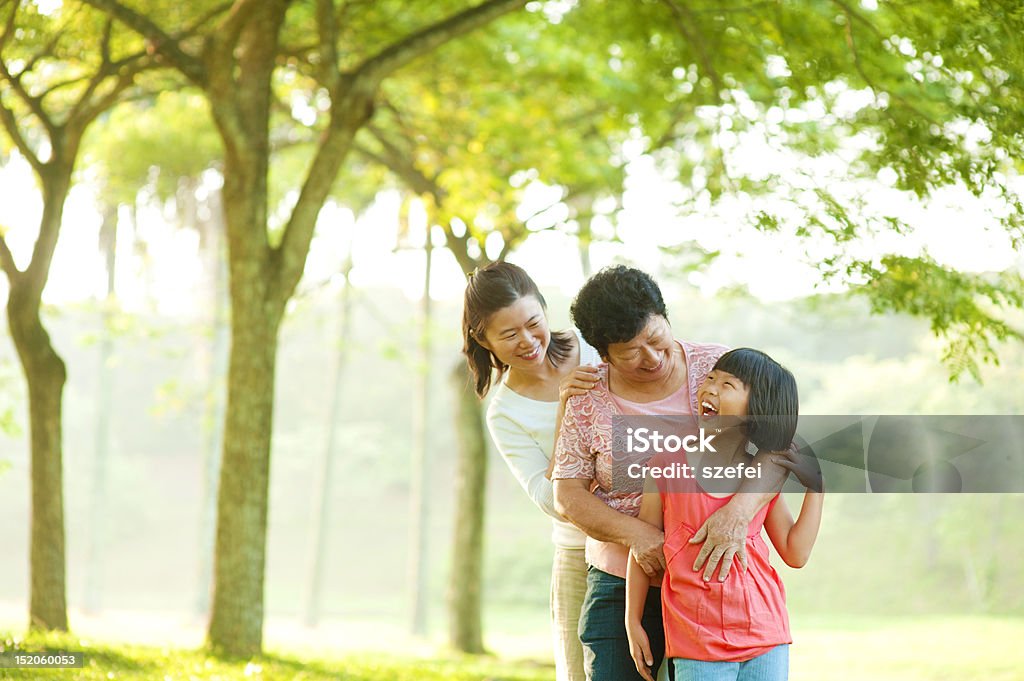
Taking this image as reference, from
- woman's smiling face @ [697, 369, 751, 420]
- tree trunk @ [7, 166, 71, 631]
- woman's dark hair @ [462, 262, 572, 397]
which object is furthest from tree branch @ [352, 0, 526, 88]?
woman's smiling face @ [697, 369, 751, 420]

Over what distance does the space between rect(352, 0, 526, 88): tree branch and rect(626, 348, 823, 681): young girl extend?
14.2 ft

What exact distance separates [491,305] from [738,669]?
4.35 feet

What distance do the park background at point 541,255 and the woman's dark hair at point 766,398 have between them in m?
1.90

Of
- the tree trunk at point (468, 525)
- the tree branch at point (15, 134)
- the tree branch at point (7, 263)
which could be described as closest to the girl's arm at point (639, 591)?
the tree branch at point (15, 134)

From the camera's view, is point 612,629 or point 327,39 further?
point 327,39

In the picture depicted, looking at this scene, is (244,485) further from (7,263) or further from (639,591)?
(639,591)

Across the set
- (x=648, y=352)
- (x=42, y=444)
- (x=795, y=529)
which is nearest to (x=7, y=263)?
(x=42, y=444)

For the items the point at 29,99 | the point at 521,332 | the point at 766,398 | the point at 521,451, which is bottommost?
the point at 521,451

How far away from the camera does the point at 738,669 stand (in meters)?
2.75

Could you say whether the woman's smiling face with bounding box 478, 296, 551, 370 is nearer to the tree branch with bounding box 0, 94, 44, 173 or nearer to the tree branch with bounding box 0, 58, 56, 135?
the tree branch with bounding box 0, 58, 56, 135

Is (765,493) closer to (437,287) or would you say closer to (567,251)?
(567,251)

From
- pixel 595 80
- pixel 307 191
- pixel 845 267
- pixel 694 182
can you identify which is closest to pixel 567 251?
pixel 694 182

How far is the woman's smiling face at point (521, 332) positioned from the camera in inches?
134

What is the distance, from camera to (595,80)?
30.5 ft
